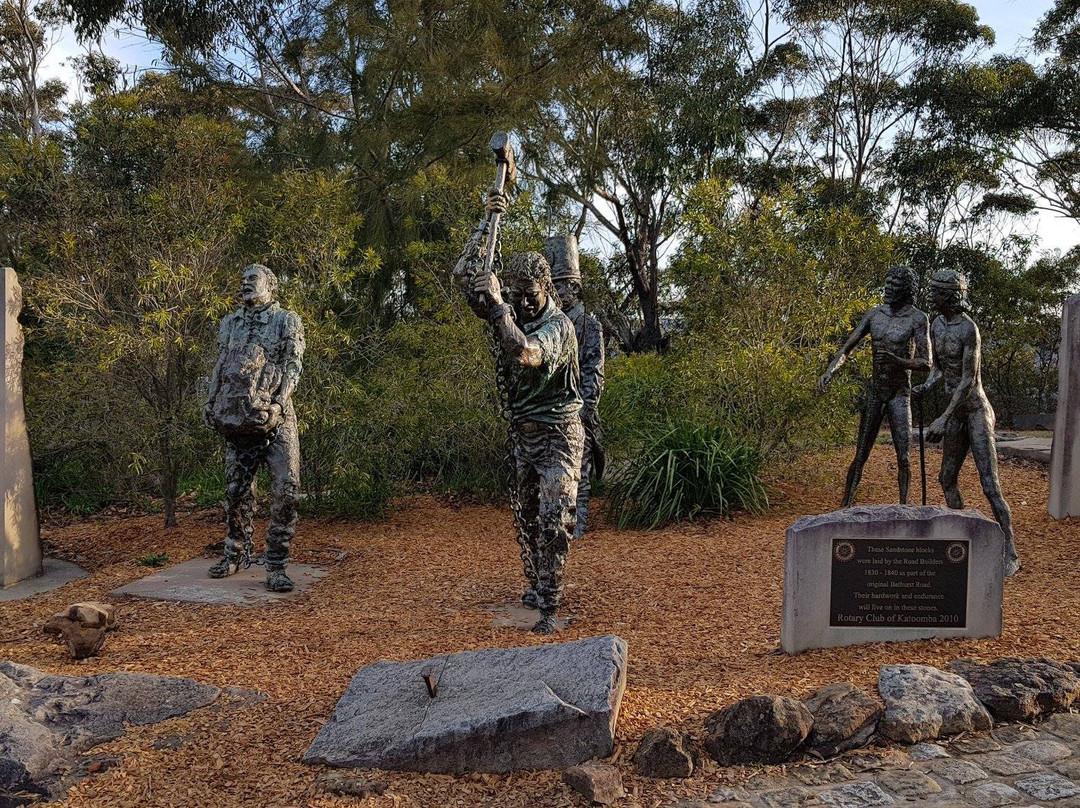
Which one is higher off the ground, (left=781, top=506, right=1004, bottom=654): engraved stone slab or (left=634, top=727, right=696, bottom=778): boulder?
(left=781, top=506, right=1004, bottom=654): engraved stone slab

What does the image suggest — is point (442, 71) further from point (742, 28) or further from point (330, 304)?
point (742, 28)

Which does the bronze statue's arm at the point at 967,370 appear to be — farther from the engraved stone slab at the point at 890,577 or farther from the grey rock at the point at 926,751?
the grey rock at the point at 926,751

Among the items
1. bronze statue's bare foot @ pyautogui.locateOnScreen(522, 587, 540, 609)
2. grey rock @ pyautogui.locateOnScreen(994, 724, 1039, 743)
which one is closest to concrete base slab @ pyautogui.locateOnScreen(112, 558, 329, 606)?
bronze statue's bare foot @ pyautogui.locateOnScreen(522, 587, 540, 609)

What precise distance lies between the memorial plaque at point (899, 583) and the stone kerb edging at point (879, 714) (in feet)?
2.09

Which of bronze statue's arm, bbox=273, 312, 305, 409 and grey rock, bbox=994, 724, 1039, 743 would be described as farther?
bronze statue's arm, bbox=273, 312, 305, 409

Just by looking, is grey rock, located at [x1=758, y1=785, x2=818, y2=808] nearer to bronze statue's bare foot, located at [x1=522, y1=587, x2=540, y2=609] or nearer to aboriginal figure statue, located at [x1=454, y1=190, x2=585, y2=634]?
aboriginal figure statue, located at [x1=454, y1=190, x2=585, y2=634]

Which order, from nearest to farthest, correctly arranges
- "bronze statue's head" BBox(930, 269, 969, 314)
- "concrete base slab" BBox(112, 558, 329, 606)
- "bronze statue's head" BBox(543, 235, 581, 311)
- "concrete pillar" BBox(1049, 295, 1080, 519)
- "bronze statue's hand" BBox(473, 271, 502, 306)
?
"bronze statue's hand" BBox(473, 271, 502, 306) → "concrete base slab" BBox(112, 558, 329, 606) → "bronze statue's head" BBox(930, 269, 969, 314) → "bronze statue's head" BBox(543, 235, 581, 311) → "concrete pillar" BBox(1049, 295, 1080, 519)

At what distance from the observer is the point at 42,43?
22.2m

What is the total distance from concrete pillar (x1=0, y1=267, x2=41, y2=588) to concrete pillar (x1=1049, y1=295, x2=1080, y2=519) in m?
9.05

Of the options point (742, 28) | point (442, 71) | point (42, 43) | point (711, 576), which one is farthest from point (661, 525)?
point (42, 43)

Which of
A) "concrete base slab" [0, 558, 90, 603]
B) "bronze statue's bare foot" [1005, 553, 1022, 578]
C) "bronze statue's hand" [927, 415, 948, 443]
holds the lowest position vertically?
"concrete base slab" [0, 558, 90, 603]

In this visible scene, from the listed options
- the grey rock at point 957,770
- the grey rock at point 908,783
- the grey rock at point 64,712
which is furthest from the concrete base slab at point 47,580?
the grey rock at point 957,770

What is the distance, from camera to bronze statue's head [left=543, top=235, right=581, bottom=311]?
24.6ft

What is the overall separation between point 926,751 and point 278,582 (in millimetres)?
4548
